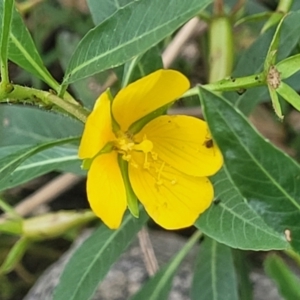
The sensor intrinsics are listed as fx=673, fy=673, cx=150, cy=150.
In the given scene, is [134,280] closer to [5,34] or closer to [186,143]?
[186,143]

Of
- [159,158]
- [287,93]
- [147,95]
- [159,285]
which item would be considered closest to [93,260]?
[159,285]

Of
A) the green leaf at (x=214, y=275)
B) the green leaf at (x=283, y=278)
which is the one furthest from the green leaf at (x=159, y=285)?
the green leaf at (x=283, y=278)

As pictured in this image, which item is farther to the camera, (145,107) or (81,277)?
(81,277)

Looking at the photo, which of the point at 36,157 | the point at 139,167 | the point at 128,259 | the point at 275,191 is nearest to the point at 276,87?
the point at 275,191

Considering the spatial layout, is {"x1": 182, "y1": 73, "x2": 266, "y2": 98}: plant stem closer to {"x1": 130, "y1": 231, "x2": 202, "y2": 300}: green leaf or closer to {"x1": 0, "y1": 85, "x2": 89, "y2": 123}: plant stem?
{"x1": 0, "y1": 85, "x2": 89, "y2": 123}: plant stem

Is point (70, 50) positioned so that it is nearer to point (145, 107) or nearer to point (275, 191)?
point (145, 107)
